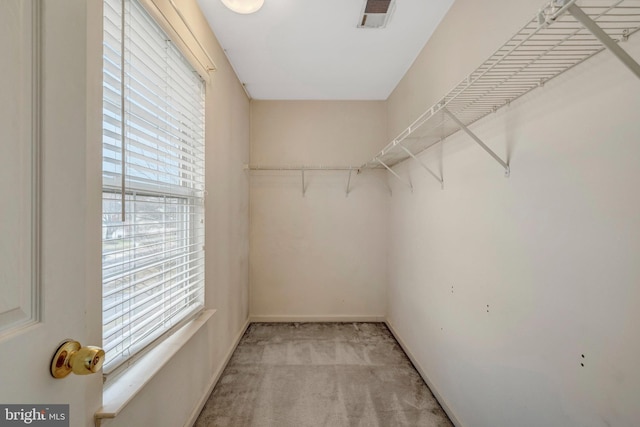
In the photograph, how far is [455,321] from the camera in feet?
5.48

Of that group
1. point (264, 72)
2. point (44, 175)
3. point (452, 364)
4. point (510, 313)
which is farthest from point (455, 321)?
point (264, 72)

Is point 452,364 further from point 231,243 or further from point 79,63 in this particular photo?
point 79,63

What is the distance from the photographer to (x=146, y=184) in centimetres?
118

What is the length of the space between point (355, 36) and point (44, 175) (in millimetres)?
2042

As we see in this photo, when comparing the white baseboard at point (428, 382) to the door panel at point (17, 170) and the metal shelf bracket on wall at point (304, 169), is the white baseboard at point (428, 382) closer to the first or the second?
the metal shelf bracket on wall at point (304, 169)

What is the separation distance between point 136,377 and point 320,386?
1306mm

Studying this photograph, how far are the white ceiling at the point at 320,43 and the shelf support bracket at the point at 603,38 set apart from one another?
1337 mm

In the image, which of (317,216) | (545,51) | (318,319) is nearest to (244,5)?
(545,51)

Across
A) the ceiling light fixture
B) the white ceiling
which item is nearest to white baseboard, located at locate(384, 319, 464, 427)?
the white ceiling

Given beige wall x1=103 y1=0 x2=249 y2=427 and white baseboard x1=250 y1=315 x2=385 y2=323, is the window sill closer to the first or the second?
beige wall x1=103 y1=0 x2=249 y2=427

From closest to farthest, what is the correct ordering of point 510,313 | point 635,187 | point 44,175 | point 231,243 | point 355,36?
point 44,175 < point 635,187 < point 510,313 < point 355,36 < point 231,243

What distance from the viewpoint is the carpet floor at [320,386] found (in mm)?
1708

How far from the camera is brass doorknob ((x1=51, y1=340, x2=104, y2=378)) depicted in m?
0.51
